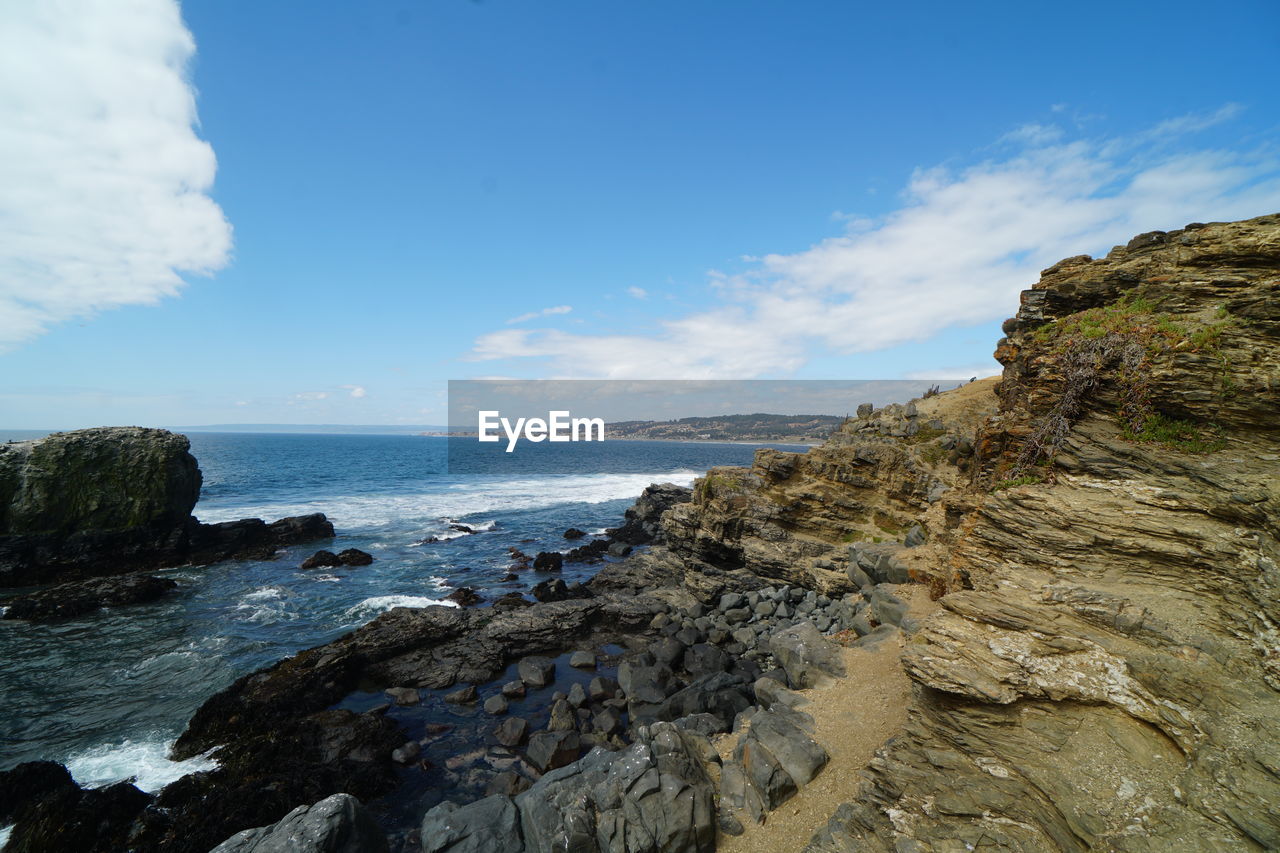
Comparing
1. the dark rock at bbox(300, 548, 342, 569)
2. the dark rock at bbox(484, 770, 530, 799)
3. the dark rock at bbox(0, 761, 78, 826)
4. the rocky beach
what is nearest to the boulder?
the rocky beach

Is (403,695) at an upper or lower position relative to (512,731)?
lower

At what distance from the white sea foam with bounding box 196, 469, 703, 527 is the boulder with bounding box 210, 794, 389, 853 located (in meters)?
33.3

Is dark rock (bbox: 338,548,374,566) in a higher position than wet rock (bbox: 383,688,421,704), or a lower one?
higher

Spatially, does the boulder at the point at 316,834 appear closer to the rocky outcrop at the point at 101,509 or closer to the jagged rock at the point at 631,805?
the jagged rock at the point at 631,805

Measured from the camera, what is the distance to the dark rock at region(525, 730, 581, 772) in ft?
42.7

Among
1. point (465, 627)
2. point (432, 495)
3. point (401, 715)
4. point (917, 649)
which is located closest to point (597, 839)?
point (917, 649)

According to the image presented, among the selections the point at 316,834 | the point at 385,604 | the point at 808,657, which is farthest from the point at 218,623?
the point at 808,657

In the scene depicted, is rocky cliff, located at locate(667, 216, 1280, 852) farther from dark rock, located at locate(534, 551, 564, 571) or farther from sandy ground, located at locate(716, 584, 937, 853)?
dark rock, located at locate(534, 551, 564, 571)

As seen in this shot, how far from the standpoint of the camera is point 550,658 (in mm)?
19328

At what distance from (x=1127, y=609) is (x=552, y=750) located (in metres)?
12.6

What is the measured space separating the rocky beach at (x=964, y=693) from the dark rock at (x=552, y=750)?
0.06m

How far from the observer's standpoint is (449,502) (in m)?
53.3

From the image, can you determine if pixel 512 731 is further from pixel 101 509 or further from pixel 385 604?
pixel 101 509

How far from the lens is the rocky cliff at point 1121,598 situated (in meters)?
A: 5.72
